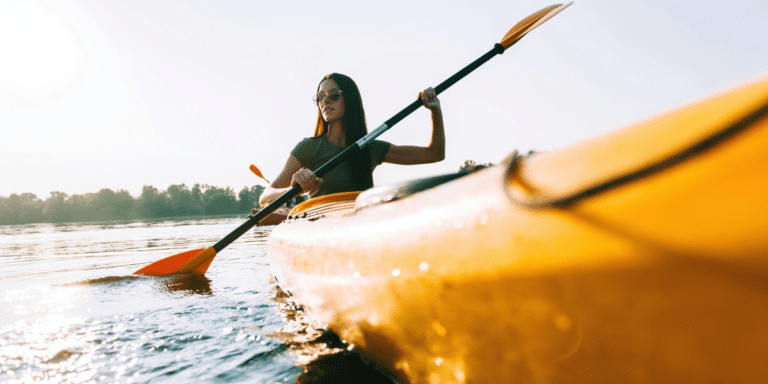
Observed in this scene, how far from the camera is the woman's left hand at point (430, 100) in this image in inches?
163

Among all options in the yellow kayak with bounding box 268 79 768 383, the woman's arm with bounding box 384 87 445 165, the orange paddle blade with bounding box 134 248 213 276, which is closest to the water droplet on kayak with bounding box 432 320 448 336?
the yellow kayak with bounding box 268 79 768 383

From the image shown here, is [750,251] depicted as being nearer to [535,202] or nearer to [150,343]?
[535,202]

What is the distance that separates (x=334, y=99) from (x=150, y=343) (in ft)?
8.04

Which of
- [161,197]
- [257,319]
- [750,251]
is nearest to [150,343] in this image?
[257,319]

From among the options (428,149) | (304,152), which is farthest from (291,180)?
(428,149)

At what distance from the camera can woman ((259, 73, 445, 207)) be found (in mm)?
3674

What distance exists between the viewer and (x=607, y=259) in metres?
0.80

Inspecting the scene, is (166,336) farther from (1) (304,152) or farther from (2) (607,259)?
(2) (607,259)

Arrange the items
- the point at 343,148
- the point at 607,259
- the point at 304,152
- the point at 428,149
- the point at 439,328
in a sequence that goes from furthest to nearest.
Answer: the point at 428,149 → the point at 343,148 → the point at 304,152 → the point at 439,328 → the point at 607,259

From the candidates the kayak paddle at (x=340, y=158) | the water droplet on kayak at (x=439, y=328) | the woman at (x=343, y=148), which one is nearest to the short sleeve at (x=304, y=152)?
the woman at (x=343, y=148)

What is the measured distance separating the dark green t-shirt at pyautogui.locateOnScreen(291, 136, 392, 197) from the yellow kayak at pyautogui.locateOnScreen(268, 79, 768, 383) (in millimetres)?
2317

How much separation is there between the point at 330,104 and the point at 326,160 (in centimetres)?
54

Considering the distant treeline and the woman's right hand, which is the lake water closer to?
the woman's right hand

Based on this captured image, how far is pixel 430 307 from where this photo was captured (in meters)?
1.25
